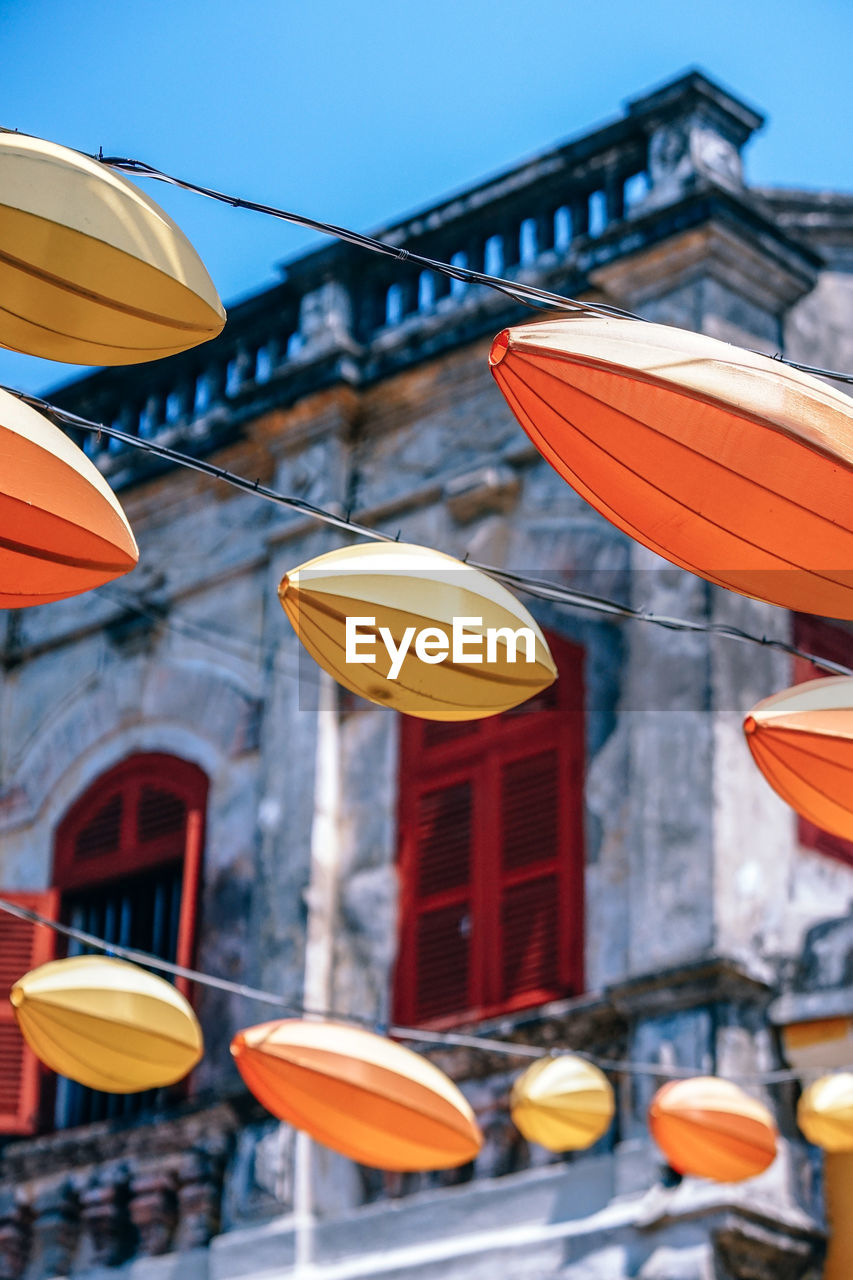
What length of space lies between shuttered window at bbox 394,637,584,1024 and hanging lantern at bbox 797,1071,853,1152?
1584 mm

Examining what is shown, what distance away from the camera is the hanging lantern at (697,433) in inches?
205

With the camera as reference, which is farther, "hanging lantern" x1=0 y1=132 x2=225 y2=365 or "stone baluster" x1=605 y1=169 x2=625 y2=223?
"stone baluster" x1=605 y1=169 x2=625 y2=223

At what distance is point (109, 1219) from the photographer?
1114 cm

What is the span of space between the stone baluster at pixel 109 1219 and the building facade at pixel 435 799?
0.02 metres

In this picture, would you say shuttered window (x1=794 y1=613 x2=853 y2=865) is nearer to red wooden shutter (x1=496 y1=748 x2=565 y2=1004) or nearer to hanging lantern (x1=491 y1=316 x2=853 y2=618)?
red wooden shutter (x1=496 y1=748 x2=565 y2=1004)

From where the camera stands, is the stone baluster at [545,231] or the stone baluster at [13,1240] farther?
the stone baluster at [545,231]

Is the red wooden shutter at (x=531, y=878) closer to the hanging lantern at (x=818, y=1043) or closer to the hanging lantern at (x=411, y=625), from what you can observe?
the hanging lantern at (x=818, y=1043)

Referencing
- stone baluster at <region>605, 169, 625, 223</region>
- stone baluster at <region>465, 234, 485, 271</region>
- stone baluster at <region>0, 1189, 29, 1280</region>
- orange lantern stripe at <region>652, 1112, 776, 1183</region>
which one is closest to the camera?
orange lantern stripe at <region>652, 1112, 776, 1183</region>

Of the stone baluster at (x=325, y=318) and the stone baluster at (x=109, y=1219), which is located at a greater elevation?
the stone baluster at (x=325, y=318)

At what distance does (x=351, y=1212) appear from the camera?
1034 centimetres

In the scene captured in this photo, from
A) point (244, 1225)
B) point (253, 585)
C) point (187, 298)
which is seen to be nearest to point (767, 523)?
point (187, 298)

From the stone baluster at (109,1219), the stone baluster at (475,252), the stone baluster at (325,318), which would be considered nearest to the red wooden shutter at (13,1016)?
the stone baluster at (109,1219)

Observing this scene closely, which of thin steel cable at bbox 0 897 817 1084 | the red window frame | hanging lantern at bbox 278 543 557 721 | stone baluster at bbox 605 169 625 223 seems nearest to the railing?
stone baluster at bbox 605 169 625 223

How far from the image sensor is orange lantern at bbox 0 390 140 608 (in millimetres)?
5480
